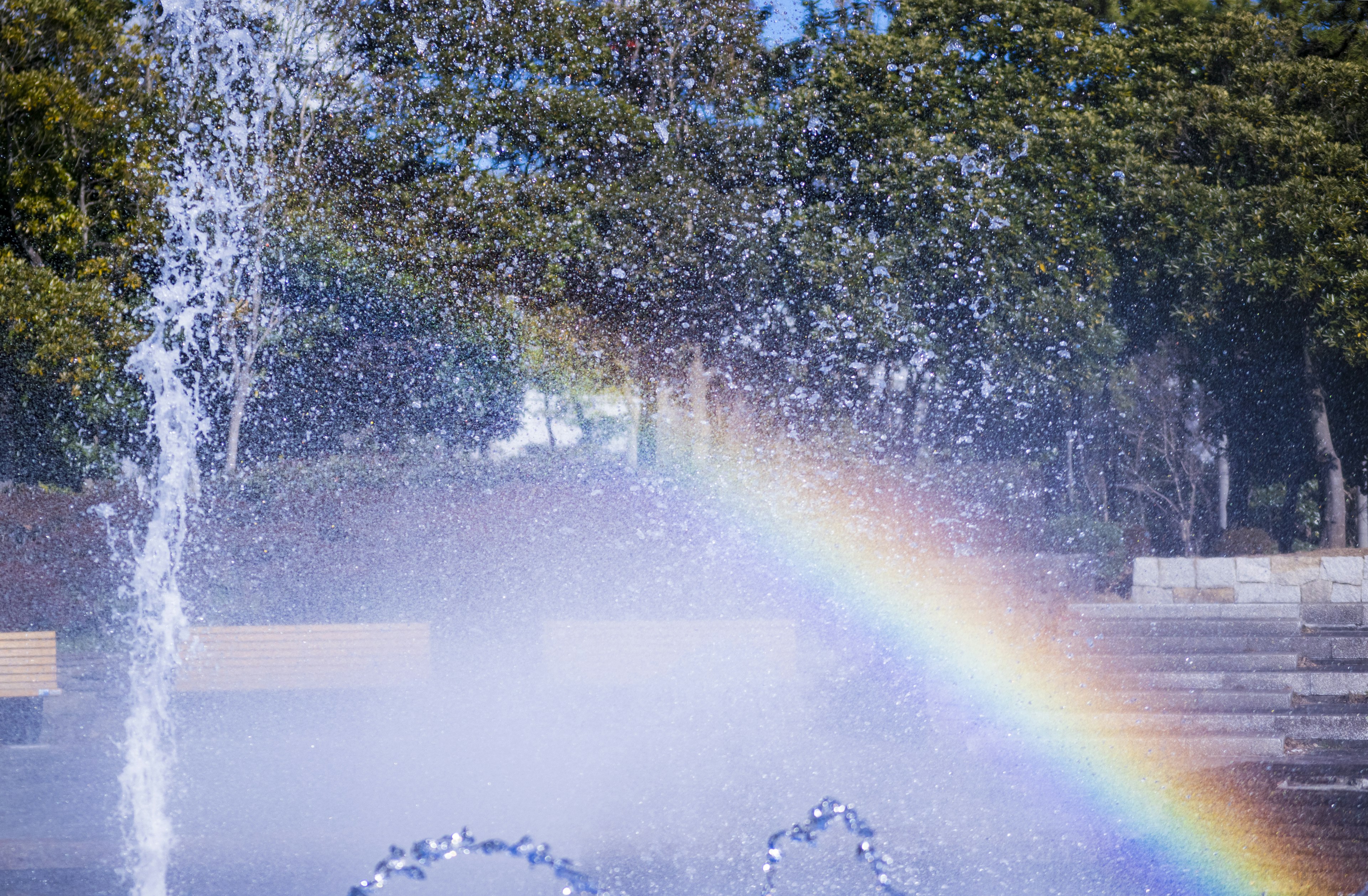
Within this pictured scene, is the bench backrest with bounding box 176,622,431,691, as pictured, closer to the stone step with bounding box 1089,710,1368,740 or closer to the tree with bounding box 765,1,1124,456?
the stone step with bounding box 1089,710,1368,740

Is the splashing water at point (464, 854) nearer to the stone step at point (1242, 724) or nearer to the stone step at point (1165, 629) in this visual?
the stone step at point (1242, 724)

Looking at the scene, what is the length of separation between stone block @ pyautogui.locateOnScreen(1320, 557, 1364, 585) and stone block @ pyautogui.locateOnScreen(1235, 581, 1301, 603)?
A: 28cm

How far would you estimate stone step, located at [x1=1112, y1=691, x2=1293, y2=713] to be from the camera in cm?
655

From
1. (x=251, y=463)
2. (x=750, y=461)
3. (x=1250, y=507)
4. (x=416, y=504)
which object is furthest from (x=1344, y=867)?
(x=1250, y=507)

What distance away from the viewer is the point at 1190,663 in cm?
725

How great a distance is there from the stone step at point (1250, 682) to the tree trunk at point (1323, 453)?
23.4ft

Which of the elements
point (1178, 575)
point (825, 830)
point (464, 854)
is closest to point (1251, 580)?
point (1178, 575)

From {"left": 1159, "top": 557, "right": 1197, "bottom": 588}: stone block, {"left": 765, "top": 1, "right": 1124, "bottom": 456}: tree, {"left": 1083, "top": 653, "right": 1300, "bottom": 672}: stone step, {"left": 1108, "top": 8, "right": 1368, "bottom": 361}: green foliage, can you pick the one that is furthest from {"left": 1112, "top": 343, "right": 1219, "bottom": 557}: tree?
{"left": 1083, "top": 653, "right": 1300, "bottom": 672}: stone step

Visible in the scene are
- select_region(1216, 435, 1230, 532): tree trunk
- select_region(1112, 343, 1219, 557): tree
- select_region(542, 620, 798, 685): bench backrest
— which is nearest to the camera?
select_region(542, 620, 798, 685): bench backrest

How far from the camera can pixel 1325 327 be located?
500 inches

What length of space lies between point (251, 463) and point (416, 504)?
10.2 ft

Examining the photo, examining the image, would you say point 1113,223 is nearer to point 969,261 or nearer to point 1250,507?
point 969,261

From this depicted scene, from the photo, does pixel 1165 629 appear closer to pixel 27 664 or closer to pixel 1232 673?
pixel 1232 673

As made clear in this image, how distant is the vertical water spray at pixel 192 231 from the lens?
11188mm
